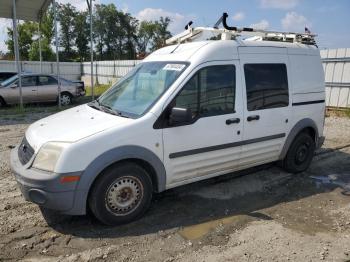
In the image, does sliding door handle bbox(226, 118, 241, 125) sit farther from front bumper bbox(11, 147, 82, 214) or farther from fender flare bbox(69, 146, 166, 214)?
front bumper bbox(11, 147, 82, 214)

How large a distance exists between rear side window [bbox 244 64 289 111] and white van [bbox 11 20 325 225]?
1 cm

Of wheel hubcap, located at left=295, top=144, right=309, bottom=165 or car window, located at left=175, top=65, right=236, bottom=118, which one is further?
wheel hubcap, located at left=295, top=144, right=309, bottom=165

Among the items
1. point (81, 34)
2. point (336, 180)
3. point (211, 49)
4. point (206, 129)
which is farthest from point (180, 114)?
point (81, 34)

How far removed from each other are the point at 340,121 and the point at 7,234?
10.2 meters

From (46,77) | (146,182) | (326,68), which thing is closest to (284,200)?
(146,182)

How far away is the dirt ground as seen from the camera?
144 inches

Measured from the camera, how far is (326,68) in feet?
43.2

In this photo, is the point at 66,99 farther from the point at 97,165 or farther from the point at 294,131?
the point at 97,165

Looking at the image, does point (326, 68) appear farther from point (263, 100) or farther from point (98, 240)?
point (98, 240)

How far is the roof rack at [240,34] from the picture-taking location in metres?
5.29

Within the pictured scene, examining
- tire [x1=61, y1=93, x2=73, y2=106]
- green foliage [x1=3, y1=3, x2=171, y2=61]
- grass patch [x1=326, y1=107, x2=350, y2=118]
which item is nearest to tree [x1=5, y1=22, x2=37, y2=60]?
green foliage [x1=3, y1=3, x2=171, y2=61]

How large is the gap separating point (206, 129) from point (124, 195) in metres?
1.29

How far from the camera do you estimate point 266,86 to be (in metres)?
5.27

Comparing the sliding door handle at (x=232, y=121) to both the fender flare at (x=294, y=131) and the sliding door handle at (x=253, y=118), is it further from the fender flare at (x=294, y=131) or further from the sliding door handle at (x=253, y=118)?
the fender flare at (x=294, y=131)
